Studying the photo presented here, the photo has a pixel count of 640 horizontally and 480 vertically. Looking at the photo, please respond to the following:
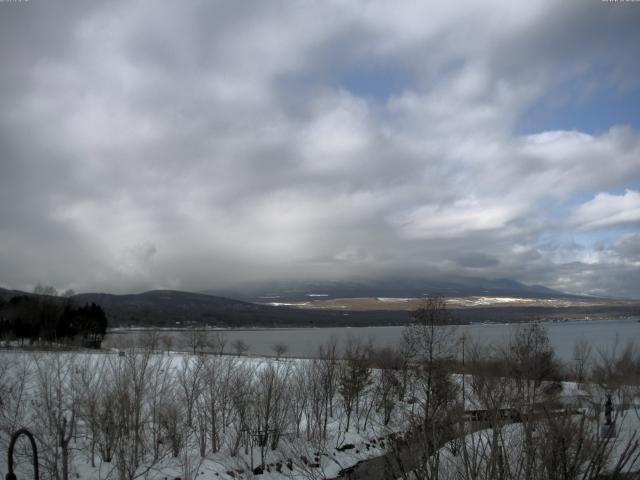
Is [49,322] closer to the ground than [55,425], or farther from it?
farther from it

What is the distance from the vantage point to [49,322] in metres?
97.9

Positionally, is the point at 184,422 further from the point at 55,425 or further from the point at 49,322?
the point at 49,322

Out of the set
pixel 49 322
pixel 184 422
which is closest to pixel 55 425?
pixel 184 422

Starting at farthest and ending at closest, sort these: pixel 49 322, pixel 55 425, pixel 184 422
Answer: pixel 49 322, pixel 184 422, pixel 55 425

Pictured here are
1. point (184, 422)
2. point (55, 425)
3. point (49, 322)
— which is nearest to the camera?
point (55, 425)

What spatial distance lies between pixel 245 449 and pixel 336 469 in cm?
662

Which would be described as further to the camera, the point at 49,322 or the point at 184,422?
the point at 49,322

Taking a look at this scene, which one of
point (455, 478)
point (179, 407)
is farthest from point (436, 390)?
point (455, 478)

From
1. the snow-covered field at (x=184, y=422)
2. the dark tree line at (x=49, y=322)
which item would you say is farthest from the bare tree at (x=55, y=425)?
the dark tree line at (x=49, y=322)

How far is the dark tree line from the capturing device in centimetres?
9312

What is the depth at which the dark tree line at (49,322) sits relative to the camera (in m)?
93.1

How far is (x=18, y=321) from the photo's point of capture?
9469 cm

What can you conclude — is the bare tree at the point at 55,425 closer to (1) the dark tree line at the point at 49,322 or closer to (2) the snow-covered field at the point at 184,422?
(2) the snow-covered field at the point at 184,422

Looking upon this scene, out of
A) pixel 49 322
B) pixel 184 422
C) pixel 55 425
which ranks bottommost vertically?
pixel 184 422
